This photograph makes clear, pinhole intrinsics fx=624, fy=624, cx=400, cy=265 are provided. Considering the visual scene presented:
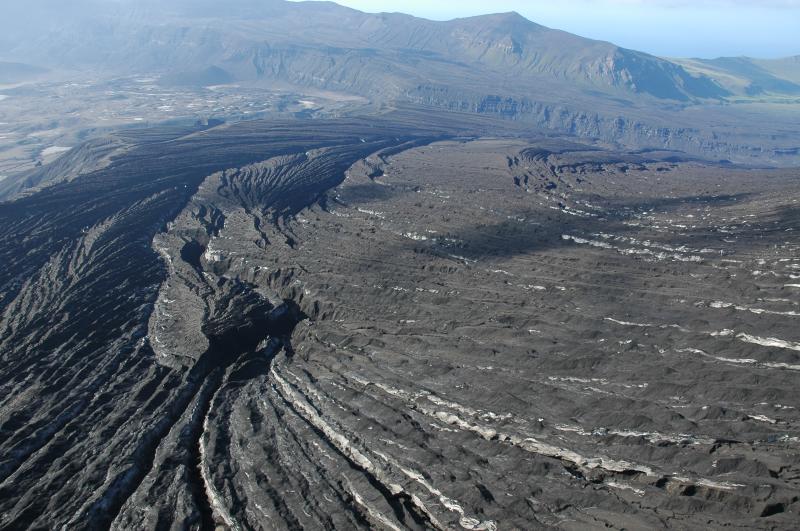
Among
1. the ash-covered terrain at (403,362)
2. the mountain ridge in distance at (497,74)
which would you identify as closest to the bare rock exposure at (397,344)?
the ash-covered terrain at (403,362)

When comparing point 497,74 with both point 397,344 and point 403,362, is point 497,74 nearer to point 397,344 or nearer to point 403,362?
point 397,344

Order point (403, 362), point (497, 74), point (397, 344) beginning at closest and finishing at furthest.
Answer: point (403, 362), point (397, 344), point (497, 74)

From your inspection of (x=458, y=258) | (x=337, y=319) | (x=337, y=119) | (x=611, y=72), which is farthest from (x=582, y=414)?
(x=611, y=72)

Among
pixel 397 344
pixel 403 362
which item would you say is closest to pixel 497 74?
pixel 397 344

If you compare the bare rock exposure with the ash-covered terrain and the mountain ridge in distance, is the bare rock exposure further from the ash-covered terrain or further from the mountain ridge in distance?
the mountain ridge in distance

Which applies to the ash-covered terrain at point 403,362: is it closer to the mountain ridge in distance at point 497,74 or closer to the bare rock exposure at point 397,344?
the bare rock exposure at point 397,344

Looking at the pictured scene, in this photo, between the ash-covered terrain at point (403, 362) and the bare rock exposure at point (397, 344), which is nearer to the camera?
the ash-covered terrain at point (403, 362)

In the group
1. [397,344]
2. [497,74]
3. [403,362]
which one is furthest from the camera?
[497,74]

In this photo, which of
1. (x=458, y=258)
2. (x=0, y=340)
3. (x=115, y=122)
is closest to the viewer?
(x=0, y=340)

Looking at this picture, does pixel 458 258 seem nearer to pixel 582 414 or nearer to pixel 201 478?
pixel 582 414
